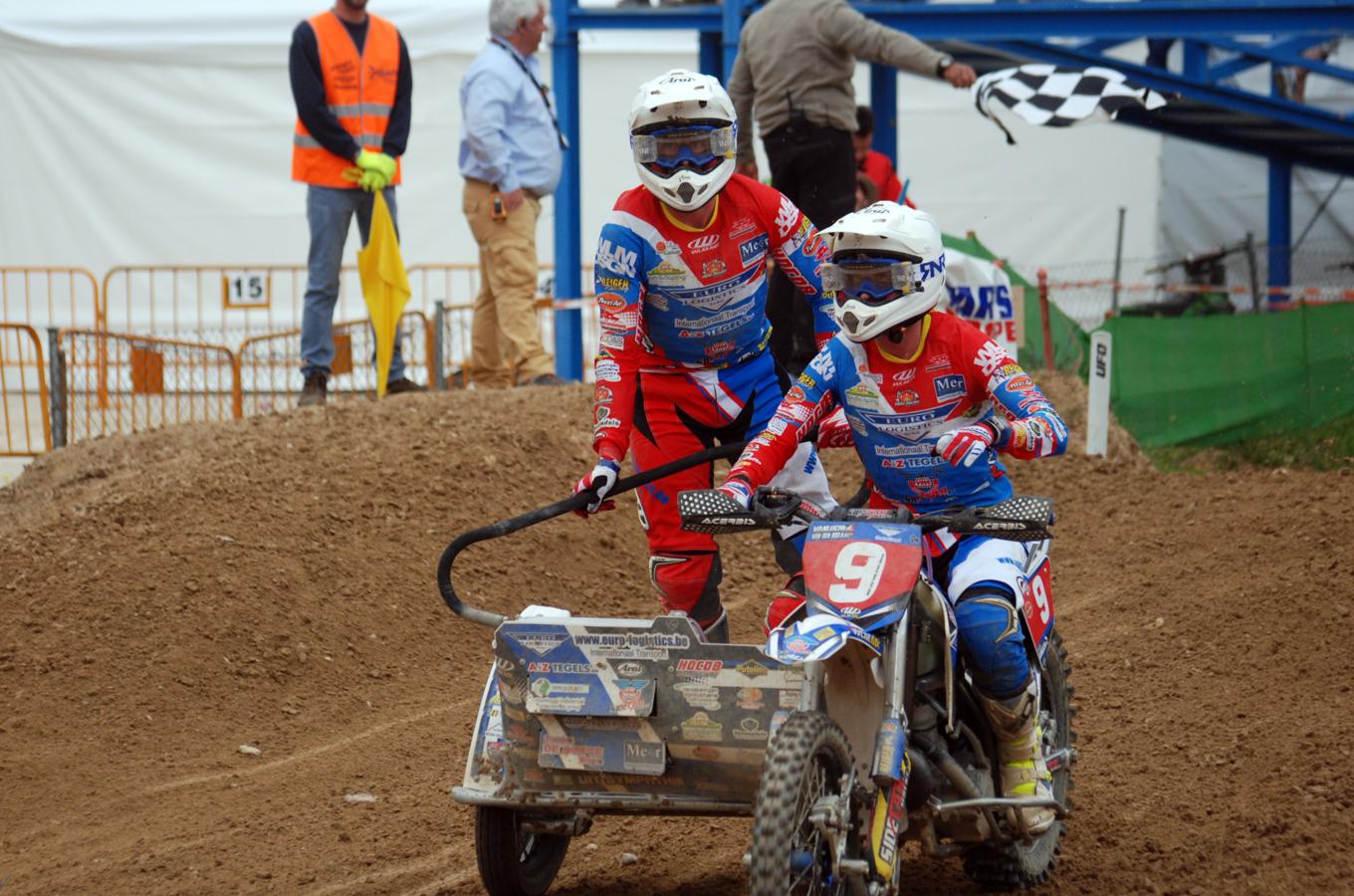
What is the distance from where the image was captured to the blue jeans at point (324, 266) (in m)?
10.6

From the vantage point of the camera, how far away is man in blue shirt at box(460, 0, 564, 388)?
11.0 metres

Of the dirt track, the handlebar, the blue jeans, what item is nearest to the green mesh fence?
the dirt track

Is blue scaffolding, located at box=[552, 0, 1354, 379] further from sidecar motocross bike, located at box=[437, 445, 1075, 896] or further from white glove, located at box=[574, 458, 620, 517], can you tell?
sidecar motocross bike, located at box=[437, 445, 1075, 896]

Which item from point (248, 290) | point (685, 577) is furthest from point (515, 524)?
point (248, 290)

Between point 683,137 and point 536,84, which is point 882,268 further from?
point 536,84

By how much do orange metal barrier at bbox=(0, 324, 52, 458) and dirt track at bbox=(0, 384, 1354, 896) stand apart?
1.27 meters

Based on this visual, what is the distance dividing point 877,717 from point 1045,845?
1.16 meters

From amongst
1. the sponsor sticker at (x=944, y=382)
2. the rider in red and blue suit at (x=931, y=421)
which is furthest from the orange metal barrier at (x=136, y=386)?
the sponsor sticker at (x=944, y=382)

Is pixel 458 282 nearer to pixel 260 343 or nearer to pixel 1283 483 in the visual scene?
pixel 260 343

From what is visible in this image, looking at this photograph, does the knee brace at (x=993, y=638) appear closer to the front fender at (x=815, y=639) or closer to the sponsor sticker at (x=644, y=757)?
the front fender at (x=815, y=639)

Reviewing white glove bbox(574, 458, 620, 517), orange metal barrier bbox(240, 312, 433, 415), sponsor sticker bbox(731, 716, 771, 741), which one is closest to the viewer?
sponsor sticker bbox(731, 716, 771, 741)

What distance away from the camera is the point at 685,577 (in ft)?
20.1

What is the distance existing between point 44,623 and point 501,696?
422 cm

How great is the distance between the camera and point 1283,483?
10211mm
